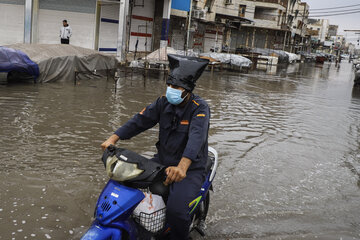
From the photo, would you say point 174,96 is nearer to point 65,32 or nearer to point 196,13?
point 65,32

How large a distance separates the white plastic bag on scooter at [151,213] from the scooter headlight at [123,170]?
1.20ft

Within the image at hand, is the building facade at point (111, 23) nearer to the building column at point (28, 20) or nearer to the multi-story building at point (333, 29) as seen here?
the building column at point (28, 20)

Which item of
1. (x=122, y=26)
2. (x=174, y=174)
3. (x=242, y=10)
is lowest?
(x=174, y=174)

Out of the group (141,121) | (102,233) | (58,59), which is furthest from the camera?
(58,59)

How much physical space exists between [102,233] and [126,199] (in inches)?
10.2

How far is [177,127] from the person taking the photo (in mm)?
3062

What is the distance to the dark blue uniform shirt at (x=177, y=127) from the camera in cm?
296

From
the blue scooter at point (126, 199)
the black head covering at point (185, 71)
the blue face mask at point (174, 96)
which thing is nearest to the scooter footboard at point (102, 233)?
the blue scooter at point (126, 199)

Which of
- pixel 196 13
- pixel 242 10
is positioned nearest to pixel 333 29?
pixel 242 10

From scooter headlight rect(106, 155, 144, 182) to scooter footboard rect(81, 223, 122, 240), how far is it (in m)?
0.33

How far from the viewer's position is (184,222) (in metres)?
2.85

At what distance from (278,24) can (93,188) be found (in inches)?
2200

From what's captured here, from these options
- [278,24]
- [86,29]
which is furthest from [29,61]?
[278,24]

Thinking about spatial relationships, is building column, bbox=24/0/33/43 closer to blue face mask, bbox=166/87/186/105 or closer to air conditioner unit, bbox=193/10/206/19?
air conditioner unit, bbox=193/10/206/19
